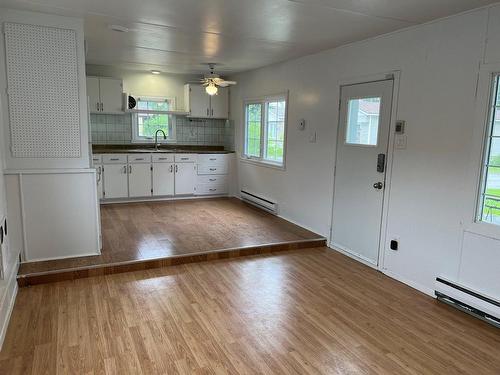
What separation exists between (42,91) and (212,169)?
3760mm

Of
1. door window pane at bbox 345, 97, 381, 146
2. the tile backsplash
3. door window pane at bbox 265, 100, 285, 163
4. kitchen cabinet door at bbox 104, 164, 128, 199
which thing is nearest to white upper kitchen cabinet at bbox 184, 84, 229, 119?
the tile backsplash

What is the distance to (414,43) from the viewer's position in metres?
3.32

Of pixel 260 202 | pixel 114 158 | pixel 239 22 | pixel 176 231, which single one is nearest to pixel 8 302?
pixel 176 231

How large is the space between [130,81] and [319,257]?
15.3 ft

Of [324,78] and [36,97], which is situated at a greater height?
[324,78]

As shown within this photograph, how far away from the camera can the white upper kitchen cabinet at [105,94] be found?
6230mm

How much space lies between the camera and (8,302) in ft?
8.95

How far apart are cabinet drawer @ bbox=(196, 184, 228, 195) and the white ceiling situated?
104 inches

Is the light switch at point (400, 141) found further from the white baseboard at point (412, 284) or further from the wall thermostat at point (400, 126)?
the white baseboard at point (412, 284)

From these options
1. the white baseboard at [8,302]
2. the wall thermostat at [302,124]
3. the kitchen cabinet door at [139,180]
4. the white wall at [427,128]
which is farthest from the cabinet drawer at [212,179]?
the white baseboard at [8,302]

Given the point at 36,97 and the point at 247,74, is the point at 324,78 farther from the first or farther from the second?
the point at 36,97

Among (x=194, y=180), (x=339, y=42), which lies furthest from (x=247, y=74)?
(x=339, y=42)

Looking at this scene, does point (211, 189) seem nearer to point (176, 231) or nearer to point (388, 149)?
point (176, 231)

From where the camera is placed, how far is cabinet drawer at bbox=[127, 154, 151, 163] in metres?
6.24
